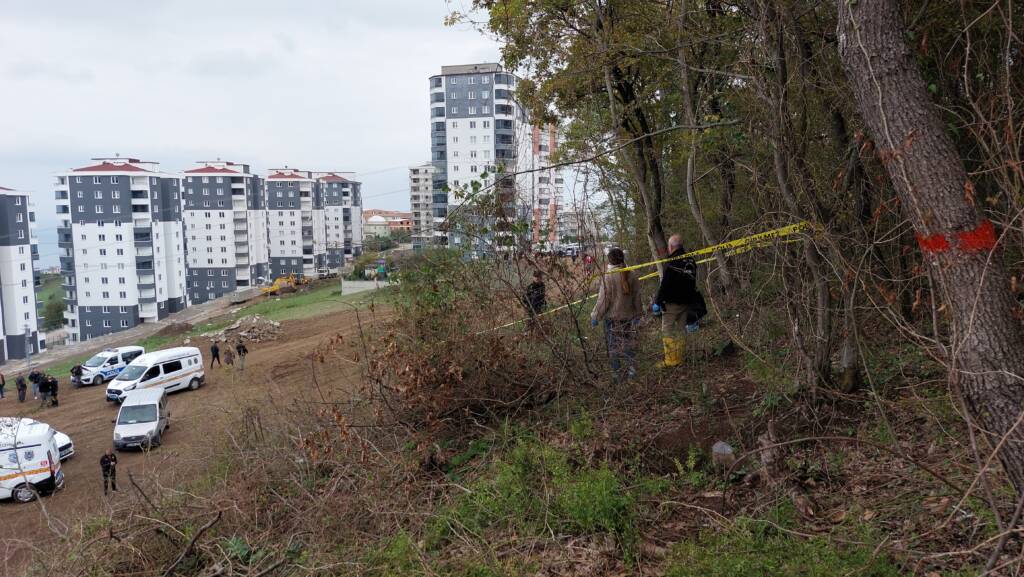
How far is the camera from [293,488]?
248 inches

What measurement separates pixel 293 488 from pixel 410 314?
79.6 inches

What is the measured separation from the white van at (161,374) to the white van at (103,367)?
533 centimetres

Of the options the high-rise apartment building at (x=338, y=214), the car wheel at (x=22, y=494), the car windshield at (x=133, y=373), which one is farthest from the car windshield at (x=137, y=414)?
the high-rise apartment building at (x=338, y=214)

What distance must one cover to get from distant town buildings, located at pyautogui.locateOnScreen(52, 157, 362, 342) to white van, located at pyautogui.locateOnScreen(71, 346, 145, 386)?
132 ft

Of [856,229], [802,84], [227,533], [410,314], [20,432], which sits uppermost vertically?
[802,84]

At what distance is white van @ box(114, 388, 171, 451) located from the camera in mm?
17719

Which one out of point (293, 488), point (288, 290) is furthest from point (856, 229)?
point (288, 290)

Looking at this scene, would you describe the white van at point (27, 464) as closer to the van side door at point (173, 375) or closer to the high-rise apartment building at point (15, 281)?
the van side door at point (173, 375)

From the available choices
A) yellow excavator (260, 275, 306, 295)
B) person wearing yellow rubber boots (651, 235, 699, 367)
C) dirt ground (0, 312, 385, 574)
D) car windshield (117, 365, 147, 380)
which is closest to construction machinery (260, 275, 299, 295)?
yellow excavator (260, 275, 306, 295)

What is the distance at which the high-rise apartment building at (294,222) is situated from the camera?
299ft

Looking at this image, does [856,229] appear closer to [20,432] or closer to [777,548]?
[777,548]

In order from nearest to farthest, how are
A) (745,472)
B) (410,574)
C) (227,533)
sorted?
(410,574)
(745,472)
(227,533)

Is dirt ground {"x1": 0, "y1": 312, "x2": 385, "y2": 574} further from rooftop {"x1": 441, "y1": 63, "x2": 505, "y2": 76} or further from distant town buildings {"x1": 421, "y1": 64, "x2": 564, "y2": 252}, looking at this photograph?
rooftop {"x1": 441, "y1": 63, "x2": 505, "y2": 76}

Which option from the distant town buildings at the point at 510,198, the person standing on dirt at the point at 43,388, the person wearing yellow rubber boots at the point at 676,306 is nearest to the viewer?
the distant town buildings at the point at 510,198
